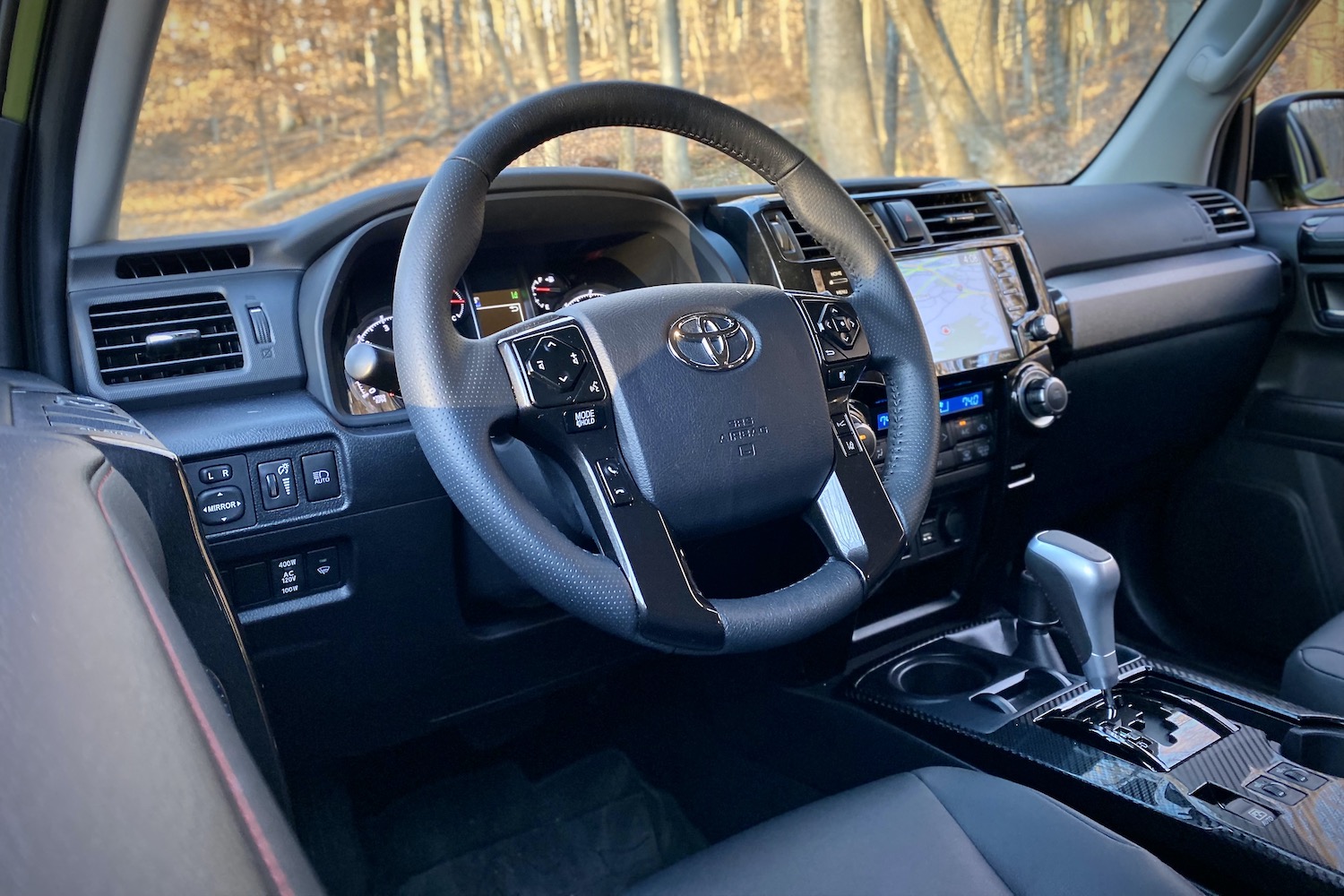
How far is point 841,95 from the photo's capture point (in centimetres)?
303

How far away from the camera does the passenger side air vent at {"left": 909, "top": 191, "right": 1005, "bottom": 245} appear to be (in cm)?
206

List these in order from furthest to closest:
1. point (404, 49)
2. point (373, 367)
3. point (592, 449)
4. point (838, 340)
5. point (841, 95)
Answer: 1. point (841, 95)
2. point (404, 49)
3. point (838, 340)
4. point (373, 367)
5. point (592, 449)

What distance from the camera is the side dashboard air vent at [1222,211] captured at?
2.70 metres

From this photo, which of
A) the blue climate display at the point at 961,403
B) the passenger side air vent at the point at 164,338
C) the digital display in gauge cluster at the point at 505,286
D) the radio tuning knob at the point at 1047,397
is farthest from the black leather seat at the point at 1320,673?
the passenger side air vent at the point at 164,338

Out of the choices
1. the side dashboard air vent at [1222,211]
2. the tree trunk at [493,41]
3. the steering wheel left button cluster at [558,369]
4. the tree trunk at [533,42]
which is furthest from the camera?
the side dashboard air vent at [1222,211]

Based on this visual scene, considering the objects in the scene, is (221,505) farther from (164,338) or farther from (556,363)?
(556,363)

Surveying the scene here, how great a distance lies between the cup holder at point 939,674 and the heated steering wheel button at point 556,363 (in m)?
0.96

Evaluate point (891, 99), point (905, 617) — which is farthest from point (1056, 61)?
point (905, 617)

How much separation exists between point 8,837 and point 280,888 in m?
0.11

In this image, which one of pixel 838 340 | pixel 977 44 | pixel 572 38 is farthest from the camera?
pixel 977 44

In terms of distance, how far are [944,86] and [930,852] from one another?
2910 millimetres

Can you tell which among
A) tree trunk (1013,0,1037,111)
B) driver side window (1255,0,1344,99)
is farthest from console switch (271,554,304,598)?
tree trunk (1013,0,1037,111)

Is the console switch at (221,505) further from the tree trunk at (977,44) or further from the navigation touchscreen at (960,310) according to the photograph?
the tree trunk at (977,44)

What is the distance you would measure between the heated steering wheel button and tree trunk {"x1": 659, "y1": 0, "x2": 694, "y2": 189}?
0.63 meters
